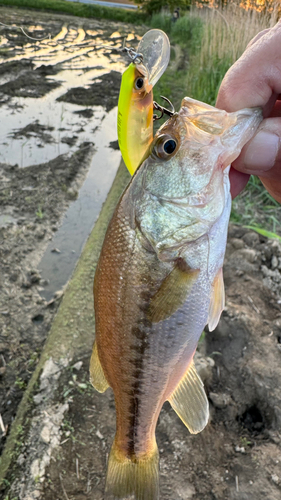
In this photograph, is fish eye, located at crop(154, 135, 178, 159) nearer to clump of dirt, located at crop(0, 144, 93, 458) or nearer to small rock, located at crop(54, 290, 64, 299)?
clump of dirt, located at crop(0, 144, 93, 458)

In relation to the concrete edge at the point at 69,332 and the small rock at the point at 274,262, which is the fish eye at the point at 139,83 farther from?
the small rock at the point at 274,262

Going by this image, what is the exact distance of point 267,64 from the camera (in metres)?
1.33

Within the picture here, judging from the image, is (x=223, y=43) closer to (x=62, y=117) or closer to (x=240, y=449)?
(x=62, y=117)

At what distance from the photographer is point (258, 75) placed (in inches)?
52.7

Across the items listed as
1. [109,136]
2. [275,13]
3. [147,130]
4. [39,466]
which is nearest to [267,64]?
[147,130]

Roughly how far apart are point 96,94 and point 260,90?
8894 mm

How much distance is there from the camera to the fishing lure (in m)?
1.19

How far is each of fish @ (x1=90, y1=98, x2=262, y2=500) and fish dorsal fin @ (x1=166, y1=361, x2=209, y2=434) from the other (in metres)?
0.12

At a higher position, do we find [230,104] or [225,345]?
[230,104]

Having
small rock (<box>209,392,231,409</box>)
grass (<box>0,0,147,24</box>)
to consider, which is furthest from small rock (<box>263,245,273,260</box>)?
grass (<box>0,0,147,24</box>)

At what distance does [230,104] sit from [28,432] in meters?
2.25

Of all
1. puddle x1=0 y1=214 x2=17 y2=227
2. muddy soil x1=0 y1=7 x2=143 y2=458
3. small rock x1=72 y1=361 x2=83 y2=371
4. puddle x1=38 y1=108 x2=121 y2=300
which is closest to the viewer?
small rock x1=72 y1=361 x2=83 y2=371

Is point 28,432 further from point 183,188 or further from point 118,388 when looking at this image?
point 183,188

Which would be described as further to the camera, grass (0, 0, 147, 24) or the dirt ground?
grass (0, 0, 147, 24)
